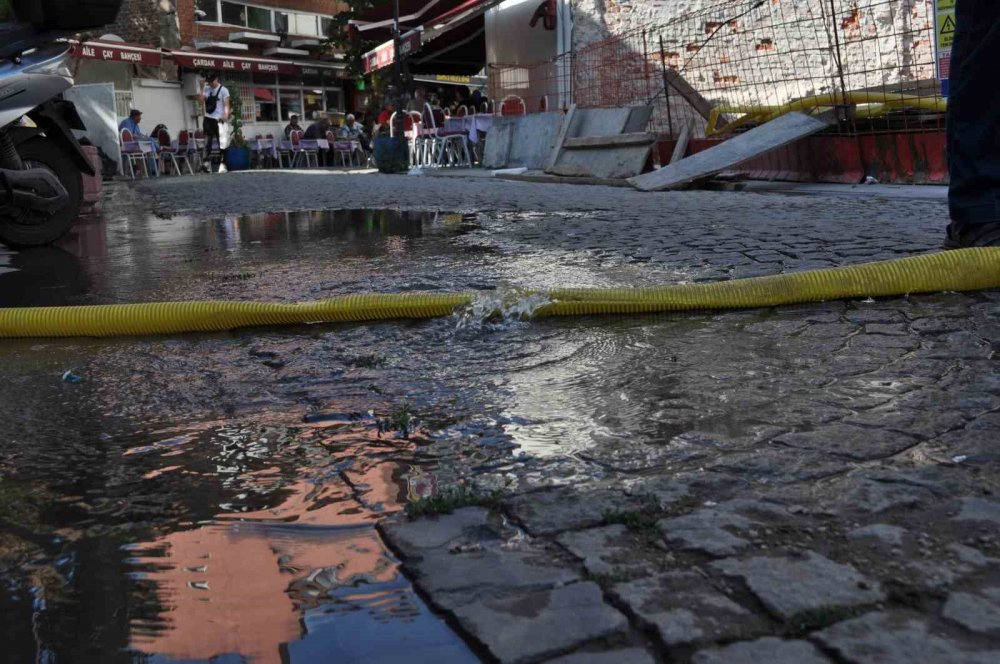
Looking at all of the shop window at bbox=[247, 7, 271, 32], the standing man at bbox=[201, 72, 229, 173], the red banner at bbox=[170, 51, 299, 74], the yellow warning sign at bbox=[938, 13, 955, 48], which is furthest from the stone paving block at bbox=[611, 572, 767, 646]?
the shop window at bbox=[247, 7, 271, 32]

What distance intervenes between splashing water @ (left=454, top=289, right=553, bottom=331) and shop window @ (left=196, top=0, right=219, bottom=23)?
33.6 metres

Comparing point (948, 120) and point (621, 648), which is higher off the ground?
point (948, 120)

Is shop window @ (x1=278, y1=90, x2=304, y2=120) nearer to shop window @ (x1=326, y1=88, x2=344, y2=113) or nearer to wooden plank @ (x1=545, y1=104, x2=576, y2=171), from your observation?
shop window @ (x1=326, y1=88, x2=344, y2=113)

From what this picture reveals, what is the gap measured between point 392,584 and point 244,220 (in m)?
7.70

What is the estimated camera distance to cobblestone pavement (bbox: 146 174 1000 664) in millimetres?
1373

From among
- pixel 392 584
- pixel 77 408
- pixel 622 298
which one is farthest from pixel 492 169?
pixel 392 584

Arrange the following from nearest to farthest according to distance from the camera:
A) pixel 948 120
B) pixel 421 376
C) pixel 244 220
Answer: pixel 421 376 < pixel 948 120 < pixel 244 220

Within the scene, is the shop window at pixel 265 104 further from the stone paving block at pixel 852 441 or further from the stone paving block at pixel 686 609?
the stone paving block at pixel 686 609

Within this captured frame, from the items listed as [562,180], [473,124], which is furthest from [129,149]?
[562,180]

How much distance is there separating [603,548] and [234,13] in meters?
36.9

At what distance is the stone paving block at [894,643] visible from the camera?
126cm

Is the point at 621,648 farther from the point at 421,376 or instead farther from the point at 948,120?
the point at 948,120

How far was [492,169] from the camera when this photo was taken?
1742 cm

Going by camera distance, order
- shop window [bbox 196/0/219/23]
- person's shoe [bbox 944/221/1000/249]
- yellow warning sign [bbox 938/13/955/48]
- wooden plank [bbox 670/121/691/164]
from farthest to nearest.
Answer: shop window [bbox 196/0/219/23]
wooden plank [bbox 670/121/691/164]
yellow warning sign [bbox 938/13/955/48]
person's shoe [bbox 944/221/1000/249]
